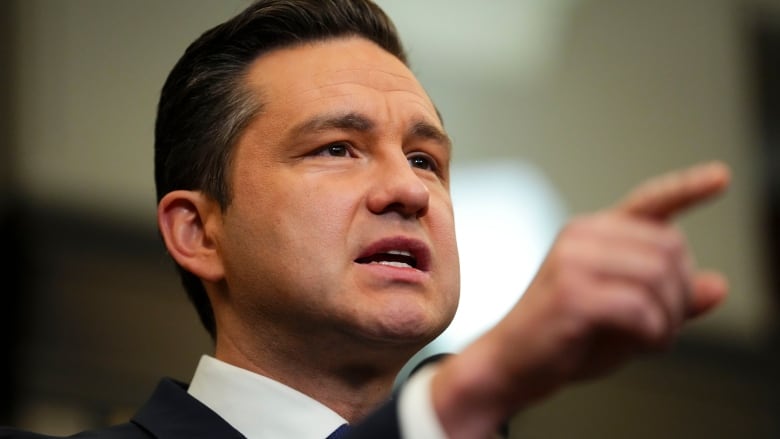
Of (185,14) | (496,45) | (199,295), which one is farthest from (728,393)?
(199,295)

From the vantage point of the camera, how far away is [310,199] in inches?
72.4

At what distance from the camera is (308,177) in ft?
6.16

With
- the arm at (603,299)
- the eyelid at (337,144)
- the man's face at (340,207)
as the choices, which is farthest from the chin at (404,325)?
the arm at (603,299)

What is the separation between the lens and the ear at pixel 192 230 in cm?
201

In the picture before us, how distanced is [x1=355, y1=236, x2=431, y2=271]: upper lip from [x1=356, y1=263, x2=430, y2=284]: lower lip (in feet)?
0.08

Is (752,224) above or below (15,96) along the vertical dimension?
below

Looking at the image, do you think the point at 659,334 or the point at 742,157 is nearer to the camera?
the point at 659,334

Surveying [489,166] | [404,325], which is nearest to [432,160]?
[404,325]

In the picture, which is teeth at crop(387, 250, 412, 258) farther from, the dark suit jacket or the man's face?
the dark suit jacket

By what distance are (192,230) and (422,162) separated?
1.36 ft

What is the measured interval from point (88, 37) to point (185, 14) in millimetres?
365

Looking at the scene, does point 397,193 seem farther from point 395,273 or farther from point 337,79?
point 337,79

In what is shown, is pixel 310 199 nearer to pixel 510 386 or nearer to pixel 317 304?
pixel 317 304

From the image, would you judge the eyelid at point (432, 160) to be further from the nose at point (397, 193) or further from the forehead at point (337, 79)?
the nose at point (397, 193)
